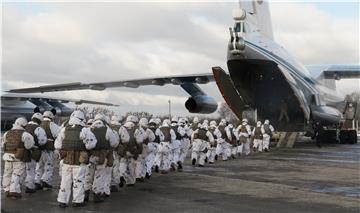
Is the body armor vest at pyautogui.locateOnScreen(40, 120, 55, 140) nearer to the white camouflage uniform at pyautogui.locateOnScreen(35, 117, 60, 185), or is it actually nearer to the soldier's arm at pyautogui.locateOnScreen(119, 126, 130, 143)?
the white camouflage uniform at pyautogui.locateOnScreen(35, 117, 60, 185)

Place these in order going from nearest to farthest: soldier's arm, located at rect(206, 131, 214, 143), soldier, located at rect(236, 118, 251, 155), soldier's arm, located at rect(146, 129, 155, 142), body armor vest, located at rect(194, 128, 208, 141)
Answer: soldier's arm, located at rect(146, 129, 155, 142) < body armor vest, located at rect(194, 128, 208, 141) < soldier's arm, located at rect(206, 131, 214, 143) < soldier, located at rect(236, 118, 251, 155)

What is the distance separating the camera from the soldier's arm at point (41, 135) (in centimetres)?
1043

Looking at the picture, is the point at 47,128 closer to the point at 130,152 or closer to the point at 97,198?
the point at 130,152

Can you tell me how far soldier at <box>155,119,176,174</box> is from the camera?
13.9 metres

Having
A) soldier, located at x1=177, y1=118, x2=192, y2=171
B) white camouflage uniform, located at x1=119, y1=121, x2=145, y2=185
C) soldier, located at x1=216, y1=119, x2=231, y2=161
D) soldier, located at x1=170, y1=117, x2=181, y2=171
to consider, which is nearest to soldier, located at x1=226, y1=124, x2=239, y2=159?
soldier, located at x1=216, y1=119, x2=231, y2=161

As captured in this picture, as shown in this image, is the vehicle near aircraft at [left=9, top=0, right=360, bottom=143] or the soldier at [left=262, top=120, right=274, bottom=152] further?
the soldier at [left=262, top=120, right=274, bottom=152]

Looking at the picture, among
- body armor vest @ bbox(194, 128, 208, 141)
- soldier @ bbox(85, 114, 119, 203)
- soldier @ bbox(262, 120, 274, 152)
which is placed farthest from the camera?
soldier @ bbox(262, 120, 274, 152)

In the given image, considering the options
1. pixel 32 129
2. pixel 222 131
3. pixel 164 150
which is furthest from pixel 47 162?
pixel 222 131

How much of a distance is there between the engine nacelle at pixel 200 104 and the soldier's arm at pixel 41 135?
51.6ft

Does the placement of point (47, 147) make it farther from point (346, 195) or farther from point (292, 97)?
point (292, 97)

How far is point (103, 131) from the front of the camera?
9.53 meters

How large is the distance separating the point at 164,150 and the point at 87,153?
508cm

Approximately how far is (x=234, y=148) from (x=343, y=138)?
1351 centimetres

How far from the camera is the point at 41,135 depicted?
10484mm
